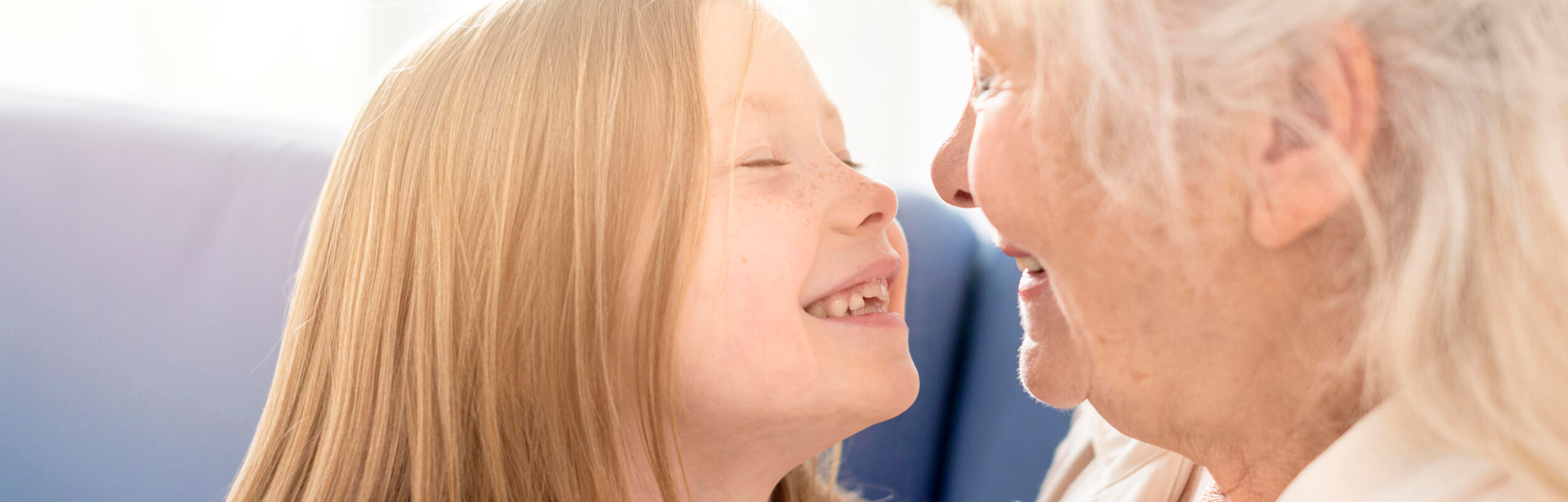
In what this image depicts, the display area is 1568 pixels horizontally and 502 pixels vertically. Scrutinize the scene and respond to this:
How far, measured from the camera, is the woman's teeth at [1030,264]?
880 millimetres

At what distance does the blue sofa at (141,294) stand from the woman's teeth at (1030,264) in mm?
475

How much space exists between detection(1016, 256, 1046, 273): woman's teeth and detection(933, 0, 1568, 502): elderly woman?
0.11 metres

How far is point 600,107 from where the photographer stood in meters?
0.89

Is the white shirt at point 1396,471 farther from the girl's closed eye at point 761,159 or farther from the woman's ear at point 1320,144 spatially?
the girl's closed eye at point 761,159

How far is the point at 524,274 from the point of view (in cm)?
89

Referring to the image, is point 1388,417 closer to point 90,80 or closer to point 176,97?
point 176,97

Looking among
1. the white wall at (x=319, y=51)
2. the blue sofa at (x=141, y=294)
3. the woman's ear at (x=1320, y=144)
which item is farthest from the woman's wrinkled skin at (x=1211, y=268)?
the white wall at (x=319, y=51)

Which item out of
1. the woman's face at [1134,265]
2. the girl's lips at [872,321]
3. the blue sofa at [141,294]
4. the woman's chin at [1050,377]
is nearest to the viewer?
the woman's face at [1134,265]

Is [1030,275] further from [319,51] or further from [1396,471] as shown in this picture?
[319,51]

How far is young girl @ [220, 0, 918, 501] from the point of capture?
34.0 inches

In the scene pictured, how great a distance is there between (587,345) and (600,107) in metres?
0.23

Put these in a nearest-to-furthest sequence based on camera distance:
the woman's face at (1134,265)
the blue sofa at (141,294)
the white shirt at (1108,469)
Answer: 1. the woman's face at (1134,265)
2. the white shirt at (1108,469)
3. the blue sofa at (141,294)

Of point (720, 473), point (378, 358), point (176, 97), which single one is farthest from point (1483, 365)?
point (176, 97)

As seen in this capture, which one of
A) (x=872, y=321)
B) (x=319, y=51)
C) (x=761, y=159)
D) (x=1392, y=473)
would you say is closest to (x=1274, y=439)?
(x=1392, y=473)
